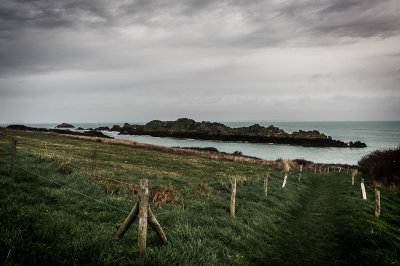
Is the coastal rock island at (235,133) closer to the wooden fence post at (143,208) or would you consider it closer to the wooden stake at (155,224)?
the wooden stake at (155,224)

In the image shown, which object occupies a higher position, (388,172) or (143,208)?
(143,208)

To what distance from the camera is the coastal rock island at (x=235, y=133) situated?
11460 cm

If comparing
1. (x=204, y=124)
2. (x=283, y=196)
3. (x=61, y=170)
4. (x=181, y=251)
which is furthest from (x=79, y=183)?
(x=204, y=124)

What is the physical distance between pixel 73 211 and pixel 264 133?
132 meters

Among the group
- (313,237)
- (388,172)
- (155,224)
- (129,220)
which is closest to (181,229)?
(155,224)

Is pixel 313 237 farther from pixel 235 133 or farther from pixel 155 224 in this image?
pixel 235 133

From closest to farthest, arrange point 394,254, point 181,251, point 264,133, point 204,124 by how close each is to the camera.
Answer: point 181,251 → point 394,254 → point 264,133 → point 204,124

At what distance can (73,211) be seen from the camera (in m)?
8.95

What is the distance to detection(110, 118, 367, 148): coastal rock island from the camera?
114600mm

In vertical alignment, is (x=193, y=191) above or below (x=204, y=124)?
below

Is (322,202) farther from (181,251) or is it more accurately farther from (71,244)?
→ (71,244)

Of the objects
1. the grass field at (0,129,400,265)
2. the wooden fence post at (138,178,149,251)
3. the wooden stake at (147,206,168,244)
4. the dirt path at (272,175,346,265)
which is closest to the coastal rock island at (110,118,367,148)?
the dirt path at (272,175,346,265)

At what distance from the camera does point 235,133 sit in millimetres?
138250

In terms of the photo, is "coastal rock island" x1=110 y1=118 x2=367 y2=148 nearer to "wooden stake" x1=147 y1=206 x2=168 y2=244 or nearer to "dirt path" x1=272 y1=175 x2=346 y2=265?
"dirt path" x1=272 y1=175 x2=346 y2=265
